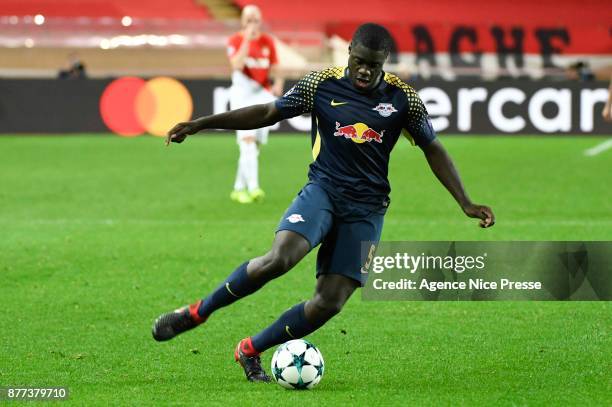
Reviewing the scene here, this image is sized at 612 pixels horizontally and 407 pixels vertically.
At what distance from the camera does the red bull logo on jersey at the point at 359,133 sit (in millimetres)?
6840

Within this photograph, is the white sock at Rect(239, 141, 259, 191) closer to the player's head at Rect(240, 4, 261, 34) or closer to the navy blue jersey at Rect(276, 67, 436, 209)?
the player's head at Rect(240, 4, 261, 34)

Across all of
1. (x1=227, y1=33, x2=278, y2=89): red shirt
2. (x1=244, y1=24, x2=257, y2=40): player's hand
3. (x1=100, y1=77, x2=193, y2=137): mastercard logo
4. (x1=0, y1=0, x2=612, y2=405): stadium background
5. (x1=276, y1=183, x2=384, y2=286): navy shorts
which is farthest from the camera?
(x1=100, y1=77, x2=193, y2=137): mastercard logo

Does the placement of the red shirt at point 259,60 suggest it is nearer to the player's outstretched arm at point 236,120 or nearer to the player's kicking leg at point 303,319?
the player's outstretched arm at point 236,120

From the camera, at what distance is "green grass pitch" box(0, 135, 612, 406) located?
677cm

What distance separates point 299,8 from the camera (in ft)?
130

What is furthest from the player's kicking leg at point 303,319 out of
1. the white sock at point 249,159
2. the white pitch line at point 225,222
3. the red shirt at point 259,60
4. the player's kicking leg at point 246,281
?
the red shirt at point 259,60

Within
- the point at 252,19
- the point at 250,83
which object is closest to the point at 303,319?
the point at 252,19

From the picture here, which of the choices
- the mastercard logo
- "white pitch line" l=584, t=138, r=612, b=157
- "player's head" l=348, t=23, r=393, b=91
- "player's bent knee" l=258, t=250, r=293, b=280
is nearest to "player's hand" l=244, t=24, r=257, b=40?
"player's head" l=348, t=23, r=393, b=91

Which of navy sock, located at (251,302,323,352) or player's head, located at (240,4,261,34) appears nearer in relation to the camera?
navy sock, located at (251,302,323,352)

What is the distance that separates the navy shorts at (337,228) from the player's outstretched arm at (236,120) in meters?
0.45

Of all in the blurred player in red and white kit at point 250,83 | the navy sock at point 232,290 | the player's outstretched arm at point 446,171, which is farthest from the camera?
the blurred player in red and white kit at point 250,83

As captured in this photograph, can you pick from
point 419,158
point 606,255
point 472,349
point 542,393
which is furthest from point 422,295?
point 419,158

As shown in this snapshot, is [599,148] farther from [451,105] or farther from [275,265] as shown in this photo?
[275,265]

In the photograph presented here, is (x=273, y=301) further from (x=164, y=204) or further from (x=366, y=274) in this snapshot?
(x=164, y=204)
